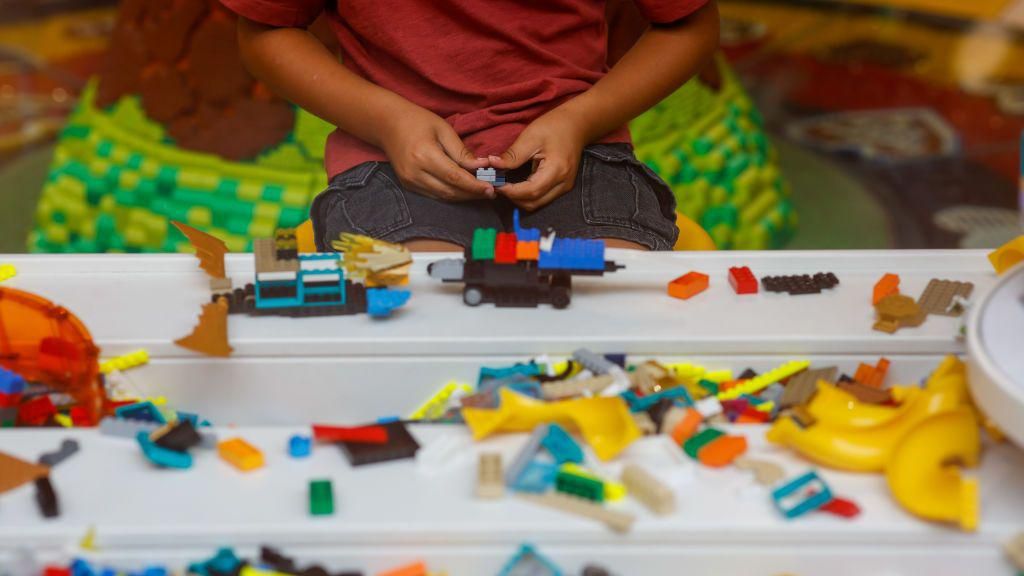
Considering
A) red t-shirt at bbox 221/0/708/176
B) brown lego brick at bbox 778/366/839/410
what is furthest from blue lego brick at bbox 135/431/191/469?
red t-shirt at bbox 221/0/708/176

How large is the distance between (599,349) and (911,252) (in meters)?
0.28

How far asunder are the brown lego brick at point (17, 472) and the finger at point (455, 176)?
41 cm

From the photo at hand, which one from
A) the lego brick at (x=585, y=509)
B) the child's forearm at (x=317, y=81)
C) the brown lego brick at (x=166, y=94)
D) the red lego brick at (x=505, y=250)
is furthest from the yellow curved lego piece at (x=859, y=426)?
the brown lego brick at (x=166, y=94)

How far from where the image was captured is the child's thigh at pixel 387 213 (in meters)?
0.89

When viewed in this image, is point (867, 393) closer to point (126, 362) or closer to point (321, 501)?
point (321, 501)

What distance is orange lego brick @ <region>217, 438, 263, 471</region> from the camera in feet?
1.78

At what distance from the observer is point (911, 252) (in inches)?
32.2

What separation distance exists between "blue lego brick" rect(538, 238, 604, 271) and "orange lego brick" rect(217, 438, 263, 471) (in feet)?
0.78

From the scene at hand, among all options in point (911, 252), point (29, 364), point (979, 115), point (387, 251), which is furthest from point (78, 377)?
point (979, 115)

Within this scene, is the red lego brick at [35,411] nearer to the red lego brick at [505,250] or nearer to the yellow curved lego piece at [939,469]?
the red lego brick at [505,250]

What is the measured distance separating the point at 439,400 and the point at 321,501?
0.59ft

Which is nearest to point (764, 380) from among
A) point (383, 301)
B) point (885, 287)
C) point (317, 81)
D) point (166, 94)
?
point (885, 287)

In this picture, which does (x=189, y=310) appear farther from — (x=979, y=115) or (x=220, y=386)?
(x=979, y=115)

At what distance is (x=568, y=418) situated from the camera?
1.92ft
